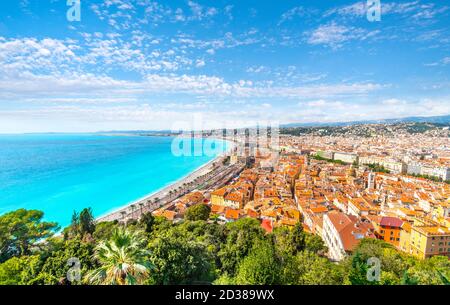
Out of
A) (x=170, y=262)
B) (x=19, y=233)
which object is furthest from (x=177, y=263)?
(x=19, y=233)

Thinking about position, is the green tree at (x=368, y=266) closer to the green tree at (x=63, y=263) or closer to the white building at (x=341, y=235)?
the white building at (x=341, y=235)

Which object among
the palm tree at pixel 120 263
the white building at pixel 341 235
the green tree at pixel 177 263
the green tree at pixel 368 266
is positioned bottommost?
the white building at pixel 341 235

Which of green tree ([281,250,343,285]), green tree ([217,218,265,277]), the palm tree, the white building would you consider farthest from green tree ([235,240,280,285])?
the white building

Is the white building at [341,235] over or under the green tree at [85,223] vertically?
under

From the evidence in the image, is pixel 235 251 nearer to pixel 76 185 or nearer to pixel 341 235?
pixel 341 235

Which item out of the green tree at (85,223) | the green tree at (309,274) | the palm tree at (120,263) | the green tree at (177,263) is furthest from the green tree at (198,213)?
the palm tree at (120,263)
